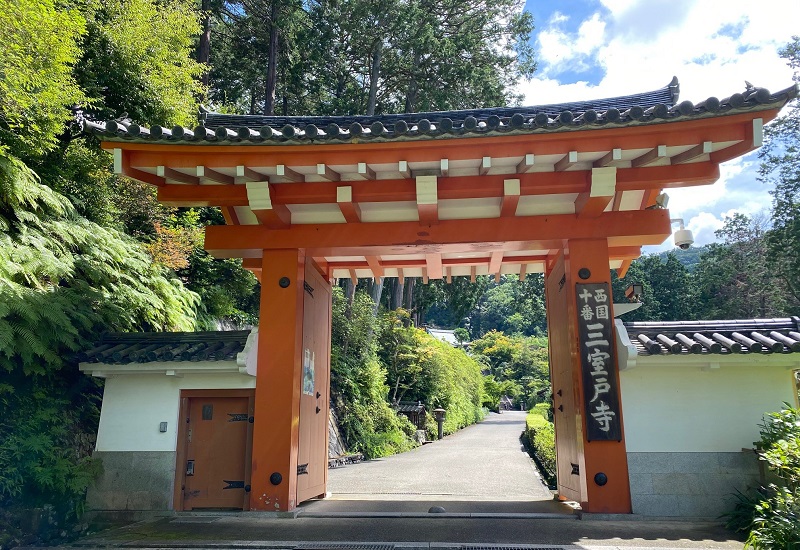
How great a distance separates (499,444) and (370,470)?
7.65 m

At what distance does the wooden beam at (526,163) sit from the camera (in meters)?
5.43

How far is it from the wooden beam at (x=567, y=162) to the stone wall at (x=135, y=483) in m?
5.28

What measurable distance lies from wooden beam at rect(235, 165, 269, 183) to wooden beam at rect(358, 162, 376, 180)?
43.4 inches

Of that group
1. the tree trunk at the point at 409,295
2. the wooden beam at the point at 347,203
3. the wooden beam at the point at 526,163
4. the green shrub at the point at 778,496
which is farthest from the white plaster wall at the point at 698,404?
the tree trunk at the point at 409,295

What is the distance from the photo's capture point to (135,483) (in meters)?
6.02

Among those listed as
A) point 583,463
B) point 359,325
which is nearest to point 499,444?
point 359,325

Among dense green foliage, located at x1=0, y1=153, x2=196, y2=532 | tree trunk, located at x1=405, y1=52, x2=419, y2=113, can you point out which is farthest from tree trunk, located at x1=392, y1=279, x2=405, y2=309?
dense green foliage, located at x1=0, y1=153, x2=196, y2=532

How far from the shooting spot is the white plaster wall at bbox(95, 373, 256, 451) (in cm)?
614

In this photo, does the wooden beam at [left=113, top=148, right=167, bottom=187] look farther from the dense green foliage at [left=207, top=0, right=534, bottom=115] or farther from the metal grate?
the dense green foliage at [left=207, top=0, right=534, bottom=115]

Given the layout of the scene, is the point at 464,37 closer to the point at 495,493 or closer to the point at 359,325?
the point at 359,325

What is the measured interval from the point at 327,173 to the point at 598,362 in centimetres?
351

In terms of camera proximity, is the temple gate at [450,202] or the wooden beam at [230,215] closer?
the temple gate at [450,202]

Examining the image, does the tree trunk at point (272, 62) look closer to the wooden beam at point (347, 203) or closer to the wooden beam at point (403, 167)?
the wooden beam at point (347, 203)

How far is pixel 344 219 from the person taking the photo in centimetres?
673
